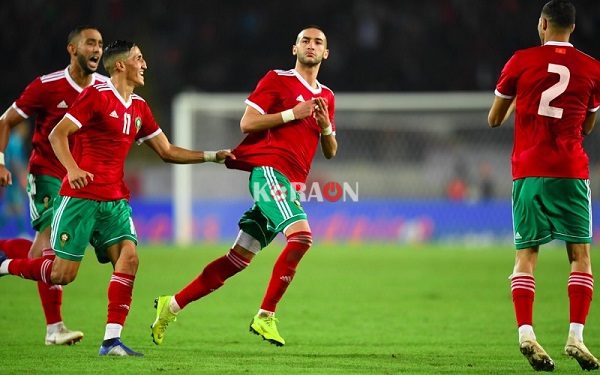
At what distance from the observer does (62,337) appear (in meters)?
7.78

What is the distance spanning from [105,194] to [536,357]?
308cm

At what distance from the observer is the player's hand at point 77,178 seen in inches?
266

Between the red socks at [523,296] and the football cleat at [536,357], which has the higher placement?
the red socks at [523,296]

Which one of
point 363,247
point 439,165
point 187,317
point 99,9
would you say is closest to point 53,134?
point 187,317

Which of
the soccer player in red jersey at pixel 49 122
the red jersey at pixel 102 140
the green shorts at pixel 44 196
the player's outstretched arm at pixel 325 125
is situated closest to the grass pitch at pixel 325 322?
the soccer player in red jersey at pixel 49 122

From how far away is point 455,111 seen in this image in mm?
23828

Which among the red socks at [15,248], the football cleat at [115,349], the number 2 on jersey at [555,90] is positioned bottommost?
the football cleat at [115,349]

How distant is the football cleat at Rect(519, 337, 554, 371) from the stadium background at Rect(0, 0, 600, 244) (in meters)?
14.9

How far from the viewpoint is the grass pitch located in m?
6.65

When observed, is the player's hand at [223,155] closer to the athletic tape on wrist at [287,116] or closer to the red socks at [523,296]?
the athletic tape on wrist at [287,116]

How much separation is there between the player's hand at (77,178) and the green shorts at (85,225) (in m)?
0.29

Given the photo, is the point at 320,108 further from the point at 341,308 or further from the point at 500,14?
the point at 500,14

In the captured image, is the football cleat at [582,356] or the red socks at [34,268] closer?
the football cleat at [582,356]

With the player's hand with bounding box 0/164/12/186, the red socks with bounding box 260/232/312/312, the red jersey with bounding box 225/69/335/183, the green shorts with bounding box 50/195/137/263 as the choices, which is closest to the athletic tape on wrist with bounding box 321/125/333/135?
the red jersey with bounding box 225/69/335/183
